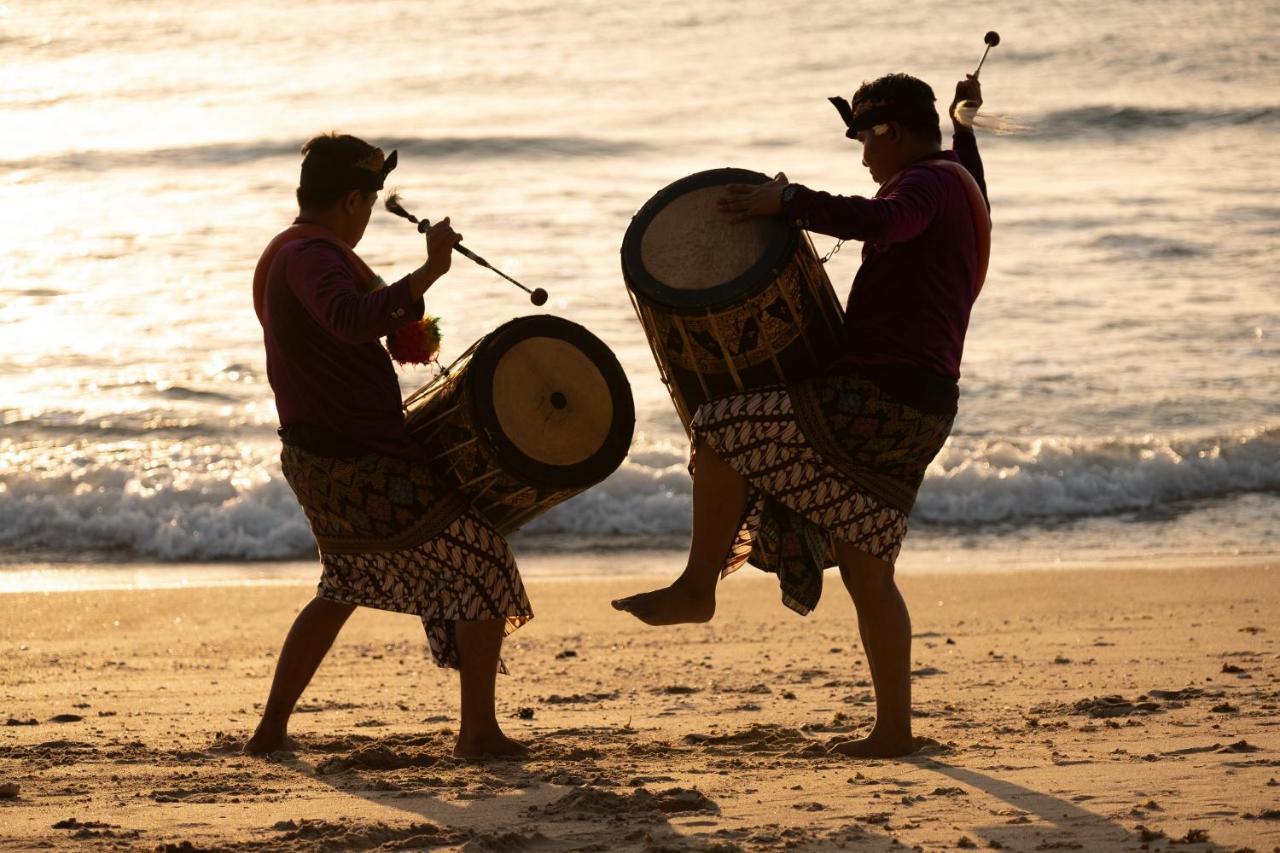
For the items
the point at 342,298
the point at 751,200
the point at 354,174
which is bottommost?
the point at 342,298

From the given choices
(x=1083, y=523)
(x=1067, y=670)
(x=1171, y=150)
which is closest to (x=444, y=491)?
(x=1067, y=670)

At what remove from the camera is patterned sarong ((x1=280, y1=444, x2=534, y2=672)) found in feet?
14.4

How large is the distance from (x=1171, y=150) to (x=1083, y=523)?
11.4 meters

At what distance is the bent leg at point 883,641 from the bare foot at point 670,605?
378mm

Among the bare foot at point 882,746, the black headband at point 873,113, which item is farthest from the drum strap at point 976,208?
the bare foot at point 882,746

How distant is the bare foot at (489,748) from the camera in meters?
4.50

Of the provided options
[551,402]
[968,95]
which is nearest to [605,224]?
[968,95]

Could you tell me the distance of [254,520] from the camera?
9.02m

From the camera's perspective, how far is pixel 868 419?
4.21m

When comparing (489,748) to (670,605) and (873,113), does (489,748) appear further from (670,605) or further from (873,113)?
(873,113)

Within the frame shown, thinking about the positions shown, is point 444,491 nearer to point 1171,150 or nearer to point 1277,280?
point 1277,280

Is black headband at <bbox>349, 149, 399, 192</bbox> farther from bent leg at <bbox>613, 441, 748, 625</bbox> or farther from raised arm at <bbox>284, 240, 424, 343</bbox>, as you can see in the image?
bent leg at <bbox>613, 441, 748, 625</bbox>

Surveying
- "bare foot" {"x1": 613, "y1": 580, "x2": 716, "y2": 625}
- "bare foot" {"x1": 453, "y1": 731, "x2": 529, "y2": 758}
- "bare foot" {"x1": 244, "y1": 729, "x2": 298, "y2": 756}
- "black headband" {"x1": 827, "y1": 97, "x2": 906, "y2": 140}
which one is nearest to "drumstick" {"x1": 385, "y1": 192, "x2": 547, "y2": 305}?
"bare foot" {"x1": 613, "y1": 580, "x2": 716, "y2": 625}

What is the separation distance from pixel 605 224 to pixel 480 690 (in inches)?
483
